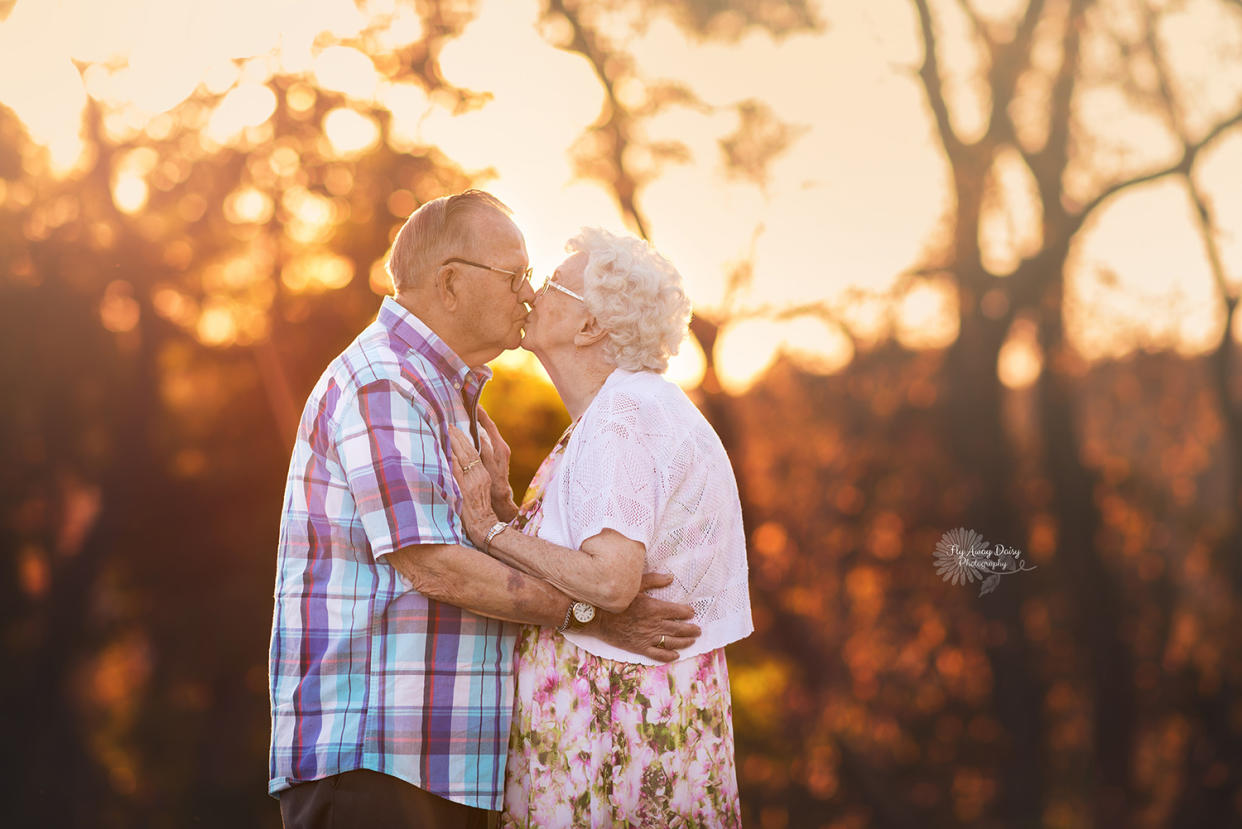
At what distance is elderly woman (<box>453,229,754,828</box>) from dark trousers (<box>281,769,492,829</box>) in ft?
0.80

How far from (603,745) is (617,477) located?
0.60 m

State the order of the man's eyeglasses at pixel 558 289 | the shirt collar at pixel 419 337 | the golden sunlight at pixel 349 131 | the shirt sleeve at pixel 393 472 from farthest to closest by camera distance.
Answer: the golden sunlight at pixel 349 131
the man's eyeglasses at pixel 558 289
the shirt collar at pixel 419 337
the shirt sleeve at pixel 393 472

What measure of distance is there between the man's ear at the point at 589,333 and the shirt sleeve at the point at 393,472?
45cm

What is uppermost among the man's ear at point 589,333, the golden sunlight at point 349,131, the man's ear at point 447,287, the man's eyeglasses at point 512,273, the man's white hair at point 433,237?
the golden sunlight at point 349,131

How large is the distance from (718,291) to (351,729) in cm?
333

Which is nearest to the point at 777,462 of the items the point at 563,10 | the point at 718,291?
the point at 718,291

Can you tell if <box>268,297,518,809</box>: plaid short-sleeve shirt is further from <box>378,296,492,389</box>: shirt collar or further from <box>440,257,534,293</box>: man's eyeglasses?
<box>440,257,534,293</box>: man's eyeglasses

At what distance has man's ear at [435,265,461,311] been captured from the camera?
2.19m

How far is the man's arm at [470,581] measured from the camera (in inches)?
75.3

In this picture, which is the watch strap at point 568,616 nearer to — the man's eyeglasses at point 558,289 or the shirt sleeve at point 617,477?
the shirt sleeve at point 617,477

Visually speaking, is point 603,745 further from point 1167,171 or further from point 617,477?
point 1167,171

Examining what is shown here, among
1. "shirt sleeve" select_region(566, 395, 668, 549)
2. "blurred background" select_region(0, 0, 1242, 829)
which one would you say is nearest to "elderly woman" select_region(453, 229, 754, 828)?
"shirt sleeve" select_region(566, 395, 668, 549)

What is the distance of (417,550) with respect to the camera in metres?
1.91

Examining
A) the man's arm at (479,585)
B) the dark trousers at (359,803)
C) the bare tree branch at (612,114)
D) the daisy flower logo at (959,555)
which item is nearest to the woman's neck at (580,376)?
Result: the man's arm at (479,585)
